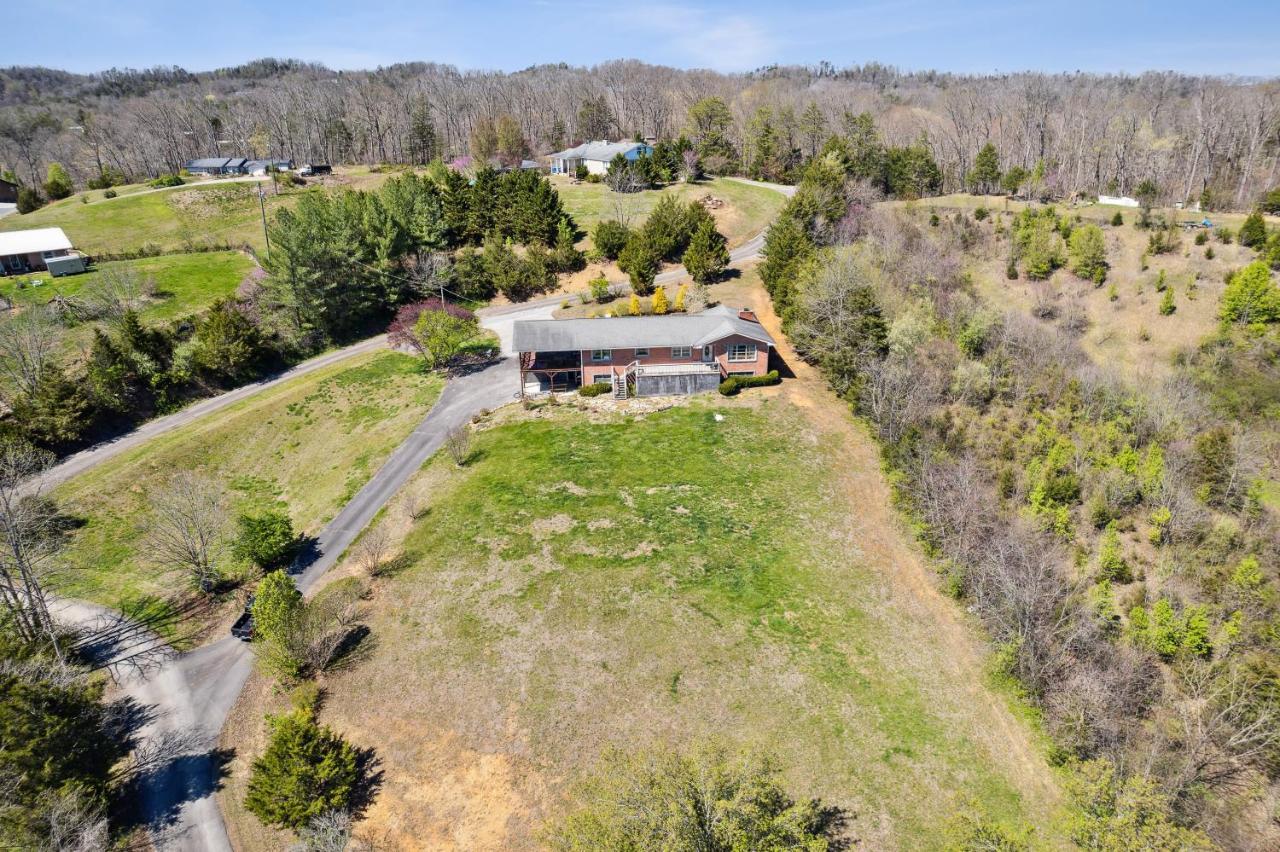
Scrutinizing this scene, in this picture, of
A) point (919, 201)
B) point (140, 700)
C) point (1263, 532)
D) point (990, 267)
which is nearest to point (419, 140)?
point (919, 201)

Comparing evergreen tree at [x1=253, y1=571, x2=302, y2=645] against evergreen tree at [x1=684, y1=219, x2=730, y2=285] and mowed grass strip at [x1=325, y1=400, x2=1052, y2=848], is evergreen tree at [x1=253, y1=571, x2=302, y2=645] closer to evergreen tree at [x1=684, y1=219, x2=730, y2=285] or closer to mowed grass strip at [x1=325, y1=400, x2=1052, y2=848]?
mowed grass strip at [x1=325, y1=400, x2=1052, y2=848]

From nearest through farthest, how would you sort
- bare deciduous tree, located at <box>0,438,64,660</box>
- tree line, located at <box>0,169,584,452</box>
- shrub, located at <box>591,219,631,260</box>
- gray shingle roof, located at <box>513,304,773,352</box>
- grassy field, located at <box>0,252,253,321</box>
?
bare deciduous tree, located at <box>0,438,64,660</box>, tree line, located at <box>0,169,584,452</box>, gray shingle roof, located at <box>513,304,773,352</box>, grassy field, located at <box>0,252,253,321</box>, shrub, located at <box>591,219,631,260</box>

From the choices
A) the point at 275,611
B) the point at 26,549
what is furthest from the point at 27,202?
the point at 275,611

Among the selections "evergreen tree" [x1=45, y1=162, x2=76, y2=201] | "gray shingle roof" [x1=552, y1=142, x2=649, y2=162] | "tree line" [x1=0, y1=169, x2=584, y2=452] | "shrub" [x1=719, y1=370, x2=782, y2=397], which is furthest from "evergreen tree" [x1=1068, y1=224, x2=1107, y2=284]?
"evergreen tree" [x1=45, y1=162, x2=76, y2=201]

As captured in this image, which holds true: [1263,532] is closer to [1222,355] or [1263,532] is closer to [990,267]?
[1222,355]

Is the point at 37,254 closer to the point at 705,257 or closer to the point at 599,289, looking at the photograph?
the point at 599,289

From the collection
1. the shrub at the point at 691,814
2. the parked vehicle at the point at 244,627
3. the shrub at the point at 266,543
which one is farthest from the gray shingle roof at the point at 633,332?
the shrub at the point at 691,814
